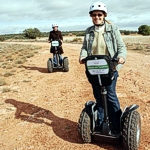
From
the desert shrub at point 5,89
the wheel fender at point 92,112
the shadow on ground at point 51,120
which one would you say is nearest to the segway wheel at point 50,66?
the desert shrub at point 5,89

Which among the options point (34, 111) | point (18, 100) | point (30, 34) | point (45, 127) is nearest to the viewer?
point (45, 127)

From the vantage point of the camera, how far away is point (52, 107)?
6191 millimetres

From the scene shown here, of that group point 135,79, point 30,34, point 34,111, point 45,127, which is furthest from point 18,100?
point 30,34

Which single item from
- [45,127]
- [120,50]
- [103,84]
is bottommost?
[45,127]

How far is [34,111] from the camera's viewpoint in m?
6.03

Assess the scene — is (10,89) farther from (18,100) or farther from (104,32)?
(104,32)

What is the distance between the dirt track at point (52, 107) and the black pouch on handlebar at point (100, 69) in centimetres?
122

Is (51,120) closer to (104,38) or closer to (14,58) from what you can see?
(104,38)

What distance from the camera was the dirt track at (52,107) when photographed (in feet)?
14.4

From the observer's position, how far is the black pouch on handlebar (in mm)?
3279

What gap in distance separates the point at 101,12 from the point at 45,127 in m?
2.60

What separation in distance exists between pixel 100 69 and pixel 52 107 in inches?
123

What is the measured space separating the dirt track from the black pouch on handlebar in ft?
3.99

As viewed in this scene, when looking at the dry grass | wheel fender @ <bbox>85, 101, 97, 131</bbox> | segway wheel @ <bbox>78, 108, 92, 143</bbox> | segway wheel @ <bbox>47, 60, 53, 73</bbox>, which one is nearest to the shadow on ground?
segway wheel @ <bbox>78, 108, 92, 143</bbox>
